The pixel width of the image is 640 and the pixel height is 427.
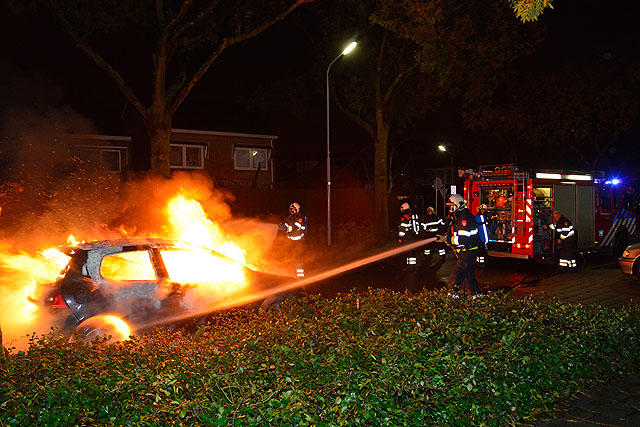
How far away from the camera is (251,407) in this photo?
3.30m

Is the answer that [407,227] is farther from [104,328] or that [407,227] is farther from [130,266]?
[104,328]

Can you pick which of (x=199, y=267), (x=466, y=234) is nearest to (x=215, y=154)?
(x=466, y=234)

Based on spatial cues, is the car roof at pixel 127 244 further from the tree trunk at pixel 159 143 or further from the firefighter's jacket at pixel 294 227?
the tree trunk at pixel 159 143

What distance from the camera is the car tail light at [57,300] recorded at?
589cm

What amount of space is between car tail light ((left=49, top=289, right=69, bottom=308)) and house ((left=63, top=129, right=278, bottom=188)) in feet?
76.8

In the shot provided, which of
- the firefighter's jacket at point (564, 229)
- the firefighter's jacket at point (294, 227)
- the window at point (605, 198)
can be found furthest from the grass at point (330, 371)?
the window at point (605, 198)

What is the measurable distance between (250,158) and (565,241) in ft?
72.0

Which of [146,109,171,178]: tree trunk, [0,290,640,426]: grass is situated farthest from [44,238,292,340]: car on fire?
[146,109,171,178]: tree trunk

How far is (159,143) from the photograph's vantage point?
13.7 metres

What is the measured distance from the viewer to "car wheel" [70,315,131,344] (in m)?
5.83

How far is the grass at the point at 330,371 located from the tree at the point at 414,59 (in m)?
12.4

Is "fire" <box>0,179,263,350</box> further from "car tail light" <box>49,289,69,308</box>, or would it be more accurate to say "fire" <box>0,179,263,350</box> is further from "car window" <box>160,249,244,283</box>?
"car tail light" <box>49,289,69,308</box>

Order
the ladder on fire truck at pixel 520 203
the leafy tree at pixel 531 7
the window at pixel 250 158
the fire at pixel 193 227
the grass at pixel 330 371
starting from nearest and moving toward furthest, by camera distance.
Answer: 1. the grass at pixel 330 371
2. the leafy tree at pixel 531 7
3. the fire at pixel 193 227
4. the ladder on fire truck at pixel 520 203
5. the window at pixel 250 158

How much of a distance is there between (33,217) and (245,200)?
45.1ft
